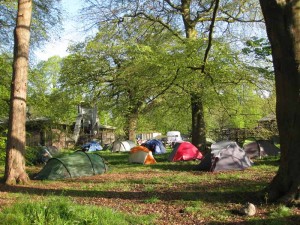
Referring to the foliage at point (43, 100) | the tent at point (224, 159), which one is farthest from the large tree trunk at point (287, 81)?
the foliage at point (43, 100)

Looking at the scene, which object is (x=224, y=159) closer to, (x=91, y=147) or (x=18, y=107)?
(x=18, y=107)

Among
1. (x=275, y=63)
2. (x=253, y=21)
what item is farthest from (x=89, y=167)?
(x=253, y=21)

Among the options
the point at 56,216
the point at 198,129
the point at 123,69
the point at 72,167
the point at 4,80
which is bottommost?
the point at 56,216

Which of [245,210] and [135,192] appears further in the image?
[135,192]

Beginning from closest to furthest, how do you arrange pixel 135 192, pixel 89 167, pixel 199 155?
pixel 135 192
pixel 89 167
pixel 199 155

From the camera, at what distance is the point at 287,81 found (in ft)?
25.7

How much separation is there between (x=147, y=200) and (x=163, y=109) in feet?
44.5

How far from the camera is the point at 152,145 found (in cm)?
3097

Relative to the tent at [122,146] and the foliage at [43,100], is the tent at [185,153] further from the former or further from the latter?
the tent at [122,146]

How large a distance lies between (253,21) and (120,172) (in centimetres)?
1161

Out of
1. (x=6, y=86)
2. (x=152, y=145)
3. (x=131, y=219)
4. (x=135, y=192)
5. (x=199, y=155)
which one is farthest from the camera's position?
(x=152, y=145)

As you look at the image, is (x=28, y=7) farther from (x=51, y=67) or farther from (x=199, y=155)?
(x=51, y=67)

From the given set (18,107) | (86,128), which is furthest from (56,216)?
(86,128)

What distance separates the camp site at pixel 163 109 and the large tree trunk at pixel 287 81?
0.07 feet
